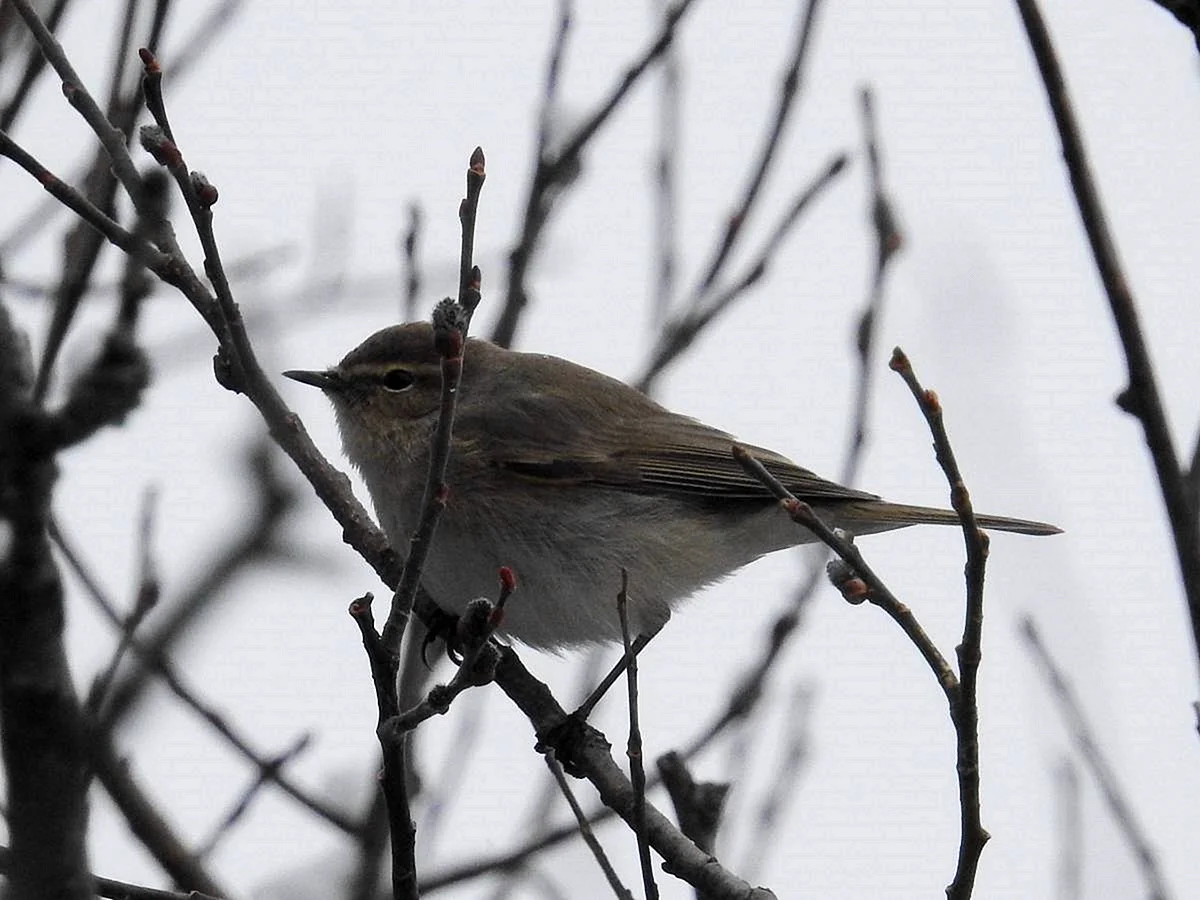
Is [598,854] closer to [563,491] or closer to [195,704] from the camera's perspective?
[195,704]

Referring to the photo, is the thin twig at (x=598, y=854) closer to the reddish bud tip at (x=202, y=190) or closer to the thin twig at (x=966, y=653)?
the thin twig at (x=966, y=653)

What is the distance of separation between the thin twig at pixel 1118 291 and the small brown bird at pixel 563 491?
3.65 m

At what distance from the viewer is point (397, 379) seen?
6793 mm

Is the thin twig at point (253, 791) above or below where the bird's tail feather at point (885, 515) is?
below

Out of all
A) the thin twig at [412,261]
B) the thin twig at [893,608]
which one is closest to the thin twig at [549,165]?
the thin twig at [412,261]

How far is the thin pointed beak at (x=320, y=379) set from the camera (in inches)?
265

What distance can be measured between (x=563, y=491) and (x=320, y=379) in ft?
4.27

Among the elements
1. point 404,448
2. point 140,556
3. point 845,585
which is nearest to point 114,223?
point 140,556

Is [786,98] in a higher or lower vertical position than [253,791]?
higher

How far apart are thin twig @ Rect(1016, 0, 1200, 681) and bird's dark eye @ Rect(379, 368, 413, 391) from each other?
4709 mm

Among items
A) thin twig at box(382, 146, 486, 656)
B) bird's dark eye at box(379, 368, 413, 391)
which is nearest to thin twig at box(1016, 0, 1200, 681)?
thin twig at box(382, 146, 486, 656)

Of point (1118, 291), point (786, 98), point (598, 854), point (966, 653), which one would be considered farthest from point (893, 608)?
point (786, 98)

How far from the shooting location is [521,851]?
4.85m

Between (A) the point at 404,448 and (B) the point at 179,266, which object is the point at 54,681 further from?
(A) the point at 404,448
